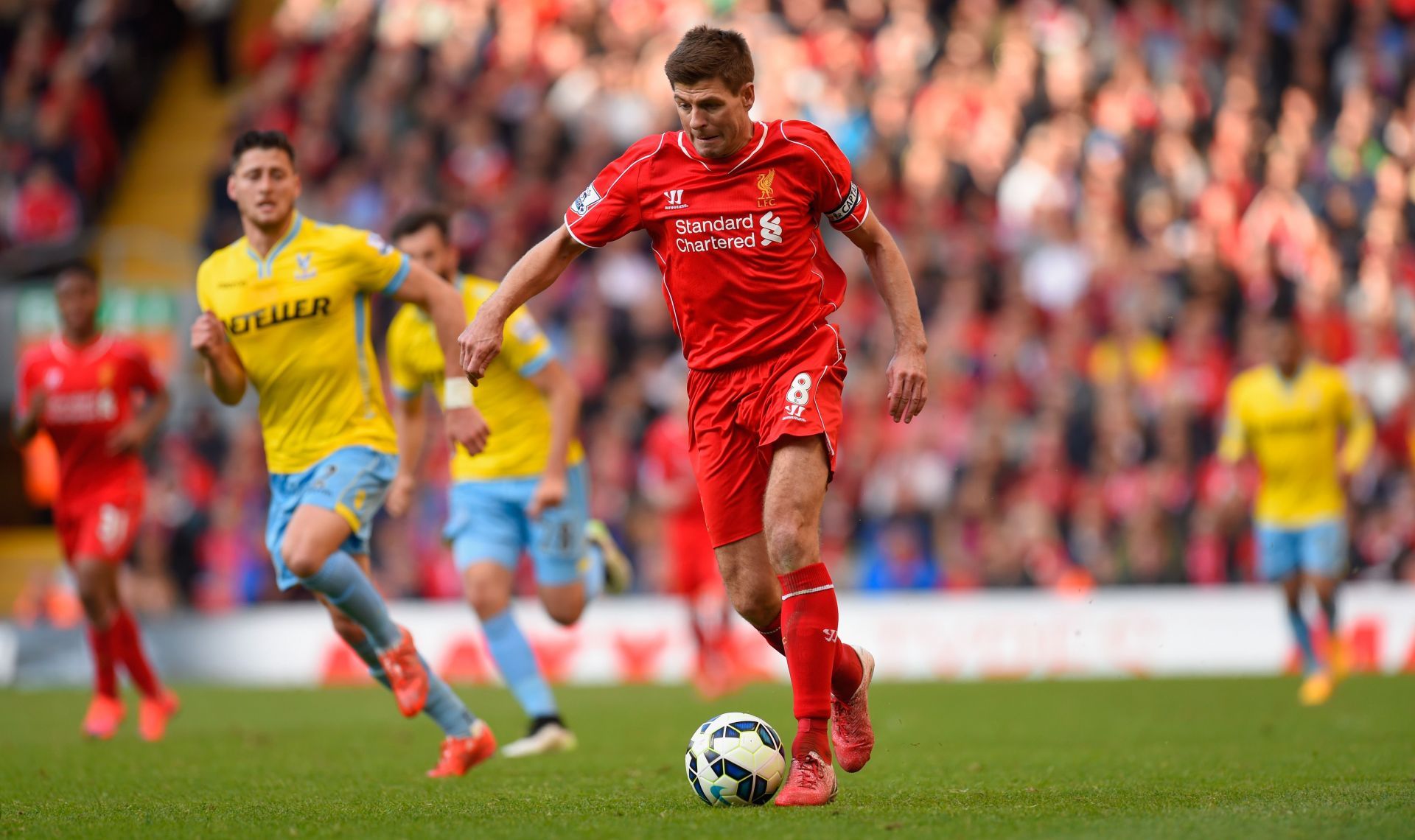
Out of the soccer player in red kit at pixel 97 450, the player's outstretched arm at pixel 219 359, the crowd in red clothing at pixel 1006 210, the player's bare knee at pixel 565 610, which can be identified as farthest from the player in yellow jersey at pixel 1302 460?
the player's outstretched arm at pixel 219 359

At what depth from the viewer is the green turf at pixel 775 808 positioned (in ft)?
18.7

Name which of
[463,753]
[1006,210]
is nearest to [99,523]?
[463,753]

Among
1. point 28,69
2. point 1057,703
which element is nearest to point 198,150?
point 28,69

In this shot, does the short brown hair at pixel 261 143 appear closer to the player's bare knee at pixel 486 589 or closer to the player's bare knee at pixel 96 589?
the player's bare knee at pixel 486 589

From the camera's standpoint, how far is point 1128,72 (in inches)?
823

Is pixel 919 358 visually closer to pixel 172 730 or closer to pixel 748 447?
pixel 748 447

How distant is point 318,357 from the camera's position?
25.3 feet

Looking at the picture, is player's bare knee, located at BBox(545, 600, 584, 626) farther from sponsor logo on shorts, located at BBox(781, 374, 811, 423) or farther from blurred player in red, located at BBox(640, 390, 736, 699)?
blurred player in red, located at BBox(640, 390, 736, 699)

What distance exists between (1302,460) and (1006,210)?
7.49m

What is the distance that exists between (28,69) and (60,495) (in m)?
13.8

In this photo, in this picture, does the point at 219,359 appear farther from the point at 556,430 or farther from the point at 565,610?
the point at 565,610

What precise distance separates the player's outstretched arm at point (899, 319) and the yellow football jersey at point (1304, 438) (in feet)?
25.0

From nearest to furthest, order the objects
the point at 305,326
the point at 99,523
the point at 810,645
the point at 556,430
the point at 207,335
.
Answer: the point at 810,645 → the point at 207,335 → the point at 305,326 → the point at 556,430 → the point at 99,523

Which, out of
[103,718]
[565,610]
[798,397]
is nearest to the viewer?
[798,397]
